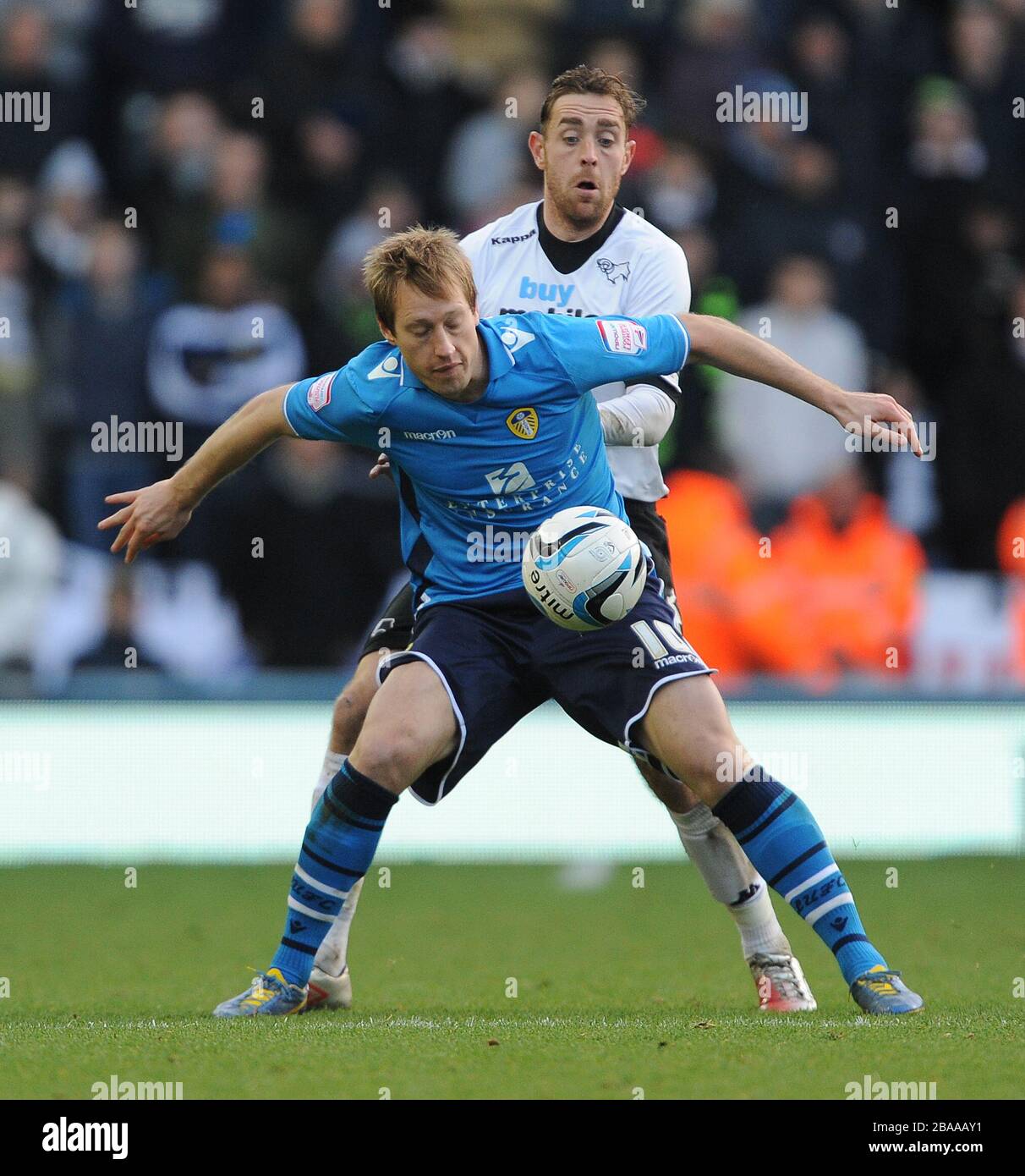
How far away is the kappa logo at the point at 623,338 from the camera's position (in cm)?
559

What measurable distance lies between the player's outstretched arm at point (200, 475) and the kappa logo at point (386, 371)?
0.26 meters

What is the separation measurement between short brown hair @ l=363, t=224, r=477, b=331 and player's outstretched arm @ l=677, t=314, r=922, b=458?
0.66m

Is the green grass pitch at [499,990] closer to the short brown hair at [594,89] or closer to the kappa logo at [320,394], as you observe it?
the kappa logo at [320,394]

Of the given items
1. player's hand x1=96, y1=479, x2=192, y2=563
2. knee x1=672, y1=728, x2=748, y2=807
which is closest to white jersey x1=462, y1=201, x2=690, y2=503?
knee x1=672, y1=728, x2=748, y2=807

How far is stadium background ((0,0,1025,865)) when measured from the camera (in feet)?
33.6

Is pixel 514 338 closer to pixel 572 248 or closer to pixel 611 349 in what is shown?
pixel 611 349

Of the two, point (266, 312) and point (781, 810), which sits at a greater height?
point (266, 312)

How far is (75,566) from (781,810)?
6.92 m

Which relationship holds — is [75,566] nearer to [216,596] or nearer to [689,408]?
[216,596]

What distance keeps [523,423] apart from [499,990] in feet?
6.39

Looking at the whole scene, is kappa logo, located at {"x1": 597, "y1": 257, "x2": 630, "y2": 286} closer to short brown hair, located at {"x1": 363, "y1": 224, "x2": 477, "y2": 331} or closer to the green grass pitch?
short brown hair, located at {"x1": 363, "y1": 224, "x2": 477, "y2": 331}
